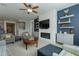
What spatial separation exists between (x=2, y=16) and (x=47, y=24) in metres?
→ 0.94

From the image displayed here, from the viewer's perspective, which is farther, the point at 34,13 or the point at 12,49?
the point at 12,49

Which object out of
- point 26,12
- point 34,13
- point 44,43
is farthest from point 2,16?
point 44,43

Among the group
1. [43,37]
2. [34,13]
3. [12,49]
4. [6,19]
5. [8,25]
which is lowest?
[12,49]

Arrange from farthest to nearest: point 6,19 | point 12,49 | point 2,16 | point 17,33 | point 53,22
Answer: point 12,49
point 53,22
point 17,33
point 6,19
point 2,16

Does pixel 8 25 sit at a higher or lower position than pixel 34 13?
lower

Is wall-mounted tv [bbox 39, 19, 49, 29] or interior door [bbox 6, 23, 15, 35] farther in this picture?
wall-mounted tv [bbox 39, 19, 49, 29]

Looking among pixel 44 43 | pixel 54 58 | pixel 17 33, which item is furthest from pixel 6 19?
pixel 54 58

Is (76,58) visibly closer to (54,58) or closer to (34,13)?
(54,58)

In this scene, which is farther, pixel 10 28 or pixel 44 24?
pixel 44 24

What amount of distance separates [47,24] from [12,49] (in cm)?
124

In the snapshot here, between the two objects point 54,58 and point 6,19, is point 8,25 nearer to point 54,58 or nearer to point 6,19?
point 6,19

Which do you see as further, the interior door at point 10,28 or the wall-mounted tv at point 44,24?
the wall-mounted tv at point 44,24

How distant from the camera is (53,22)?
209 cm

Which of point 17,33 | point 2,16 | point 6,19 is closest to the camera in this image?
point 2,16
